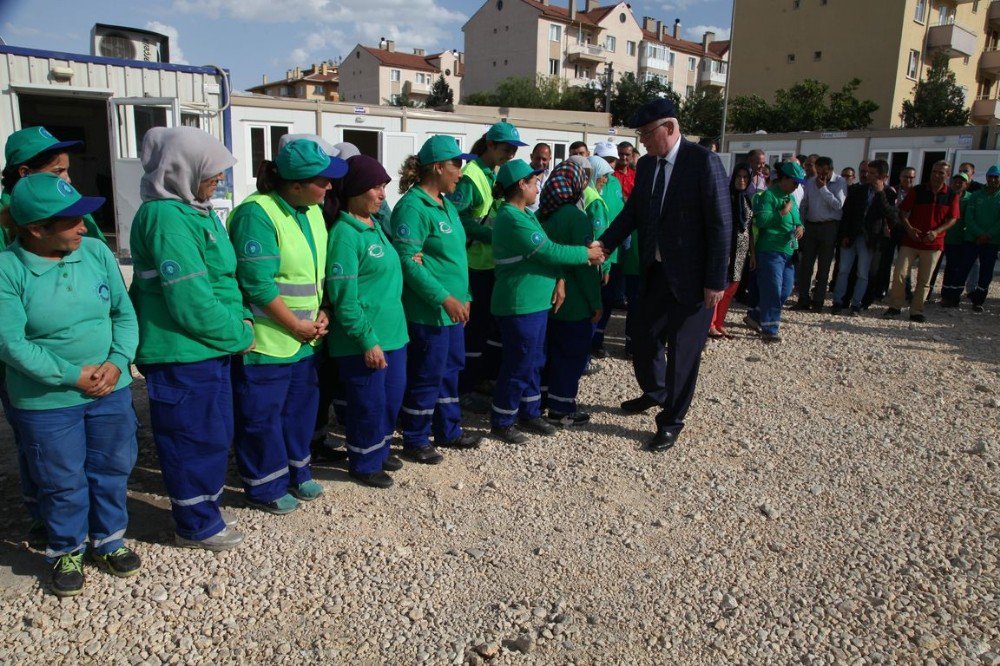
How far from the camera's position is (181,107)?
1154cm

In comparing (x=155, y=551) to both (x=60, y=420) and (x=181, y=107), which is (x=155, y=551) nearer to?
(x=60, y=420)

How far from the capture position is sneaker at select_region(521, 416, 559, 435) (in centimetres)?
485

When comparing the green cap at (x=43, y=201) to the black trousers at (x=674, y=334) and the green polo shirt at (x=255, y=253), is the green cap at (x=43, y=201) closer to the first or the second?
the green polo shirt at (x=255, y=253)

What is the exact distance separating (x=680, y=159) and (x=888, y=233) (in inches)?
233

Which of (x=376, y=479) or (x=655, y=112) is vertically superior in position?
(x=655, y=112)

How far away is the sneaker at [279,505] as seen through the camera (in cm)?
364

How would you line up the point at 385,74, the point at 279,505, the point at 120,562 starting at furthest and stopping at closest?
the point at 385,74 → the point at 279,505 → the point at 120,562

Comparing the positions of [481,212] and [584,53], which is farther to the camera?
[584,53]

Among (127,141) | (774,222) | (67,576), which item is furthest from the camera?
(127,141)

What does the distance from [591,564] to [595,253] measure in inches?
81.4

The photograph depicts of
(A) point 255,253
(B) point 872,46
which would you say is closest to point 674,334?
(A) point 255,253

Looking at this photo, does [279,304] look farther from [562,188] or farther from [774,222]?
[774,222]

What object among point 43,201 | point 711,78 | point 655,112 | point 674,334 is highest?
point 711,78

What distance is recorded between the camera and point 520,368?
15.0ft
